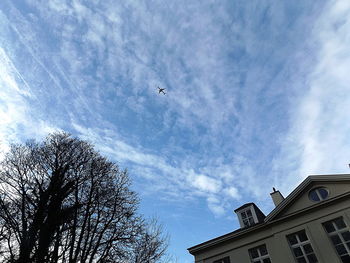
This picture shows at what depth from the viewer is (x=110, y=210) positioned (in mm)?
15734

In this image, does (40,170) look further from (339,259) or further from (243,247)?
(339,259)

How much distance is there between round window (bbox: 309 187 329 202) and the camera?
16592mm

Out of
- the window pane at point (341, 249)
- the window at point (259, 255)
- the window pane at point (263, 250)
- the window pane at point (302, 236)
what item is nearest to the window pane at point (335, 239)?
the window pane at point (341, 249)

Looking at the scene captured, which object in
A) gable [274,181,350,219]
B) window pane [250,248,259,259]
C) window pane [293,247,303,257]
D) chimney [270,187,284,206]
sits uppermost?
chimney [270,187,284,206]

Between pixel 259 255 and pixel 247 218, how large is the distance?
3.04 meters

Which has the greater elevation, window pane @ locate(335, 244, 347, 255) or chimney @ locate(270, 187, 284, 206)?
chimney @ locate(270, 187, 284, 206)

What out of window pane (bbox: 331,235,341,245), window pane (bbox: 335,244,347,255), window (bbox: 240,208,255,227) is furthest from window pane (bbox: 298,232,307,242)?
window (bbox: 240,208,255,227)

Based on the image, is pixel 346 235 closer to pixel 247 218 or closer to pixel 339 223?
pixel 339 223

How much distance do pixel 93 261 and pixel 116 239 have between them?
1.68 metres

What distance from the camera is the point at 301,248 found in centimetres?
1538

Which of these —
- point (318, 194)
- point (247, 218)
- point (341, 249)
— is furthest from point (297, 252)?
point (247, 218)

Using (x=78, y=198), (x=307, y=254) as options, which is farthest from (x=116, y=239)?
(x=307, y=254)

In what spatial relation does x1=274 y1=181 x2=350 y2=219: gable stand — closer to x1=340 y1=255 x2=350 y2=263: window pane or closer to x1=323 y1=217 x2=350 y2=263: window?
x1=323 y1=217 x2=350 y2=263: window

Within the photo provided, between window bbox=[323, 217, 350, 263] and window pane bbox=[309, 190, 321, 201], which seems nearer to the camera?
window bbox=[323, 217, 350, 263]
